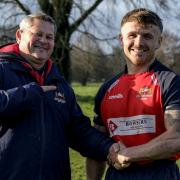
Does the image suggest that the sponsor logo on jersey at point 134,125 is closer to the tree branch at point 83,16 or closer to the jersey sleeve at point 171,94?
the jersey sleeve at point 171,94

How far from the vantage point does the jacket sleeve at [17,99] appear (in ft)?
11.7

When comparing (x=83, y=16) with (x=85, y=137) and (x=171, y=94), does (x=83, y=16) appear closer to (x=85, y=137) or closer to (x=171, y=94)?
(x=85, y=137)

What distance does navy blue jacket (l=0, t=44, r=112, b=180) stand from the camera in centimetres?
365

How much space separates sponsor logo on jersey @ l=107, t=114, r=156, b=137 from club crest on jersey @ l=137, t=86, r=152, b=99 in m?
0.15

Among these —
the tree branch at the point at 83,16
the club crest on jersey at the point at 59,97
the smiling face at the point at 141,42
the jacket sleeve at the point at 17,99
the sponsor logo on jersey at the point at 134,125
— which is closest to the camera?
the jacket sleeve at the point at 17,99

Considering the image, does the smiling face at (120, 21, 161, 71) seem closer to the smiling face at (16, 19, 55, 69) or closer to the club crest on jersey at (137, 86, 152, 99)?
the club crest on jersey at (137, 86, 152, 99)

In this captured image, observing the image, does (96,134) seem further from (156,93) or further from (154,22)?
(154,22)

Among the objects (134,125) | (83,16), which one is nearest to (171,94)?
(134,125)

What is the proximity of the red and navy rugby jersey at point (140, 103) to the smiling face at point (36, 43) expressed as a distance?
0.61m

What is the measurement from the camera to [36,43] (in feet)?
13.0

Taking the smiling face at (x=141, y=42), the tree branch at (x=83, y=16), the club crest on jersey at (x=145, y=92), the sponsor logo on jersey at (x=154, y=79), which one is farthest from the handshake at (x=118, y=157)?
the tree branch at (x=83, y=16)

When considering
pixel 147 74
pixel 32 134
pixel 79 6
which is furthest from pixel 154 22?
pixel 79 6

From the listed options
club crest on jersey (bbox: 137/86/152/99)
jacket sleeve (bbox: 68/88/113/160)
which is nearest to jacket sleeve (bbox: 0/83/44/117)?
jacket sleeve (bbox: 68/88/113/160)

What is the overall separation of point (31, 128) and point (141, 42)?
1.06m
